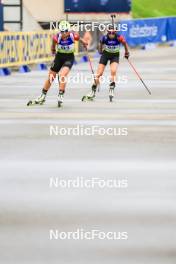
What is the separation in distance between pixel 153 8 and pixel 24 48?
6660 cm

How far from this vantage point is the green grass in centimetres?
9388

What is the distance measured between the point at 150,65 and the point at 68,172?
29810 mm

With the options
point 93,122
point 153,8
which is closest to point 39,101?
point 93,122

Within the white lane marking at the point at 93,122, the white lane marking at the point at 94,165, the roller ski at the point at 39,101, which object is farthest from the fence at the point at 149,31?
the white lane marking at the point at 94,165

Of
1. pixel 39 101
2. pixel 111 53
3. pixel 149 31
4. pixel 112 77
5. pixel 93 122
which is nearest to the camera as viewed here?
pixel 93 122

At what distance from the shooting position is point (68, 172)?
41.3 feet

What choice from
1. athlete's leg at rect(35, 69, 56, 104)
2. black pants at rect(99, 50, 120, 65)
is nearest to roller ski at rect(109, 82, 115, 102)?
black pants at rect(99, 50, 120, 65)

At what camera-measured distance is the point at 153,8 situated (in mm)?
103375

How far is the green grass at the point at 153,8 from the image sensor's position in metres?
93.9

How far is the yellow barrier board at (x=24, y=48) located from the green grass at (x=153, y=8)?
5125 centimetres

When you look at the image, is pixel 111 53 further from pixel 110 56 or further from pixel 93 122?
pixel 93 122

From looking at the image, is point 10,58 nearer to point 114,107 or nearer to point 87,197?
point 114,107

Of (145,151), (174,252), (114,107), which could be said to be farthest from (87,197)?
(114,107)

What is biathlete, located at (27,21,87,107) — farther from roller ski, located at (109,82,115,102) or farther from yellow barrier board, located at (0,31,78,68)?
yellow barrier board, located at (0,31,78,68)
